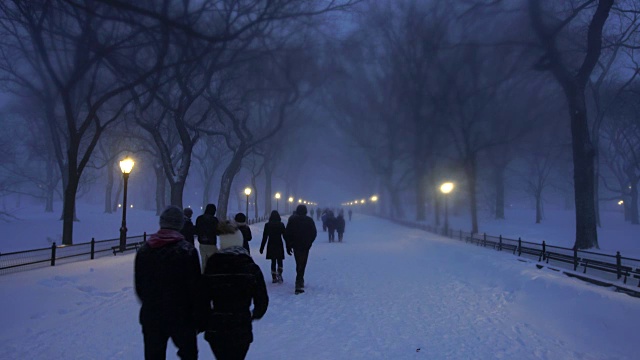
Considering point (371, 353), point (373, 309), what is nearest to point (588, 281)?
point (373, 309)

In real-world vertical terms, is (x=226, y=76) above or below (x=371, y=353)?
above

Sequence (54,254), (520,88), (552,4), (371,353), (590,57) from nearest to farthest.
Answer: (371,353), (54,254), (590,57), (552,4), (520,88)

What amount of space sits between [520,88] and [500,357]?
27.6 m

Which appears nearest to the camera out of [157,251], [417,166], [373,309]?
[157,251]

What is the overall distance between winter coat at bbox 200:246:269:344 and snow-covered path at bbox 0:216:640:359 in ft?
7.53

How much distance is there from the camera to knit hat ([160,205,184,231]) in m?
3.64

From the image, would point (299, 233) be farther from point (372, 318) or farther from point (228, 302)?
point (228, 302)

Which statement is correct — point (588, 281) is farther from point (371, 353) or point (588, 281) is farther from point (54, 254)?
point (54, 254)

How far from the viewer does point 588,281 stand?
10.1 m

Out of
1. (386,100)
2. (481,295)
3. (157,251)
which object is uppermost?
(386,100)

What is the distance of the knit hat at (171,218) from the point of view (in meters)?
3.64

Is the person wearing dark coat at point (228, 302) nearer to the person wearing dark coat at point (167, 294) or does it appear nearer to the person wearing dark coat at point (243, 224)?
the person wearing dark coat at point (167, 294)

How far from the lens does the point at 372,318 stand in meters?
7.76

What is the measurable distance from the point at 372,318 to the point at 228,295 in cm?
488
